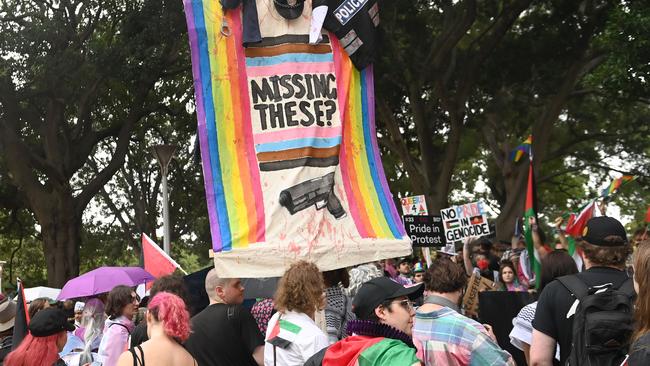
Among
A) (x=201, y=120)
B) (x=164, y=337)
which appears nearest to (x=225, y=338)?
(x=164, y=337)

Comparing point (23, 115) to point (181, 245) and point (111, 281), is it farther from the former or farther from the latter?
point (181, 245)

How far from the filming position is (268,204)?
787 centimetres

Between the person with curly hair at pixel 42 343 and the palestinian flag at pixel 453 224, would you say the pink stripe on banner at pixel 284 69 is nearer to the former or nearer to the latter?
the person with curly hair at pixel 42 343

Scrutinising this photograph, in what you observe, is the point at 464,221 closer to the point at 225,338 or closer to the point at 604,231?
the point at 225,338

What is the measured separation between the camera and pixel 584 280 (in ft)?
16.2

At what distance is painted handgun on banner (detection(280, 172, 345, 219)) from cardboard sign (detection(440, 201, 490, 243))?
6531mm

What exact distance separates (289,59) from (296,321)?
3.29 meters

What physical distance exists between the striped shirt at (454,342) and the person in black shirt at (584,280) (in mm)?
760

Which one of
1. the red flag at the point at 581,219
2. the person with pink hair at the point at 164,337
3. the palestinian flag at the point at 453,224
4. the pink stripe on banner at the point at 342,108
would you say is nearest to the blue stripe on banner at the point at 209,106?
the pink stripe on banner at the point at 342,108

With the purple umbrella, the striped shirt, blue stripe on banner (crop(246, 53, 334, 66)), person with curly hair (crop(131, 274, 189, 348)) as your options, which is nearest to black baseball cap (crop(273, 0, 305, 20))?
blue stripe on banner (crop(246, 53, 334, 66))

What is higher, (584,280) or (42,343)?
(584,280)

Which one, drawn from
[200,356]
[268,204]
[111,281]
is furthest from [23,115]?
[200,356]

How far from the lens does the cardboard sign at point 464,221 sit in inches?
563

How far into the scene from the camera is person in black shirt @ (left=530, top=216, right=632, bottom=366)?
4.91 metres
